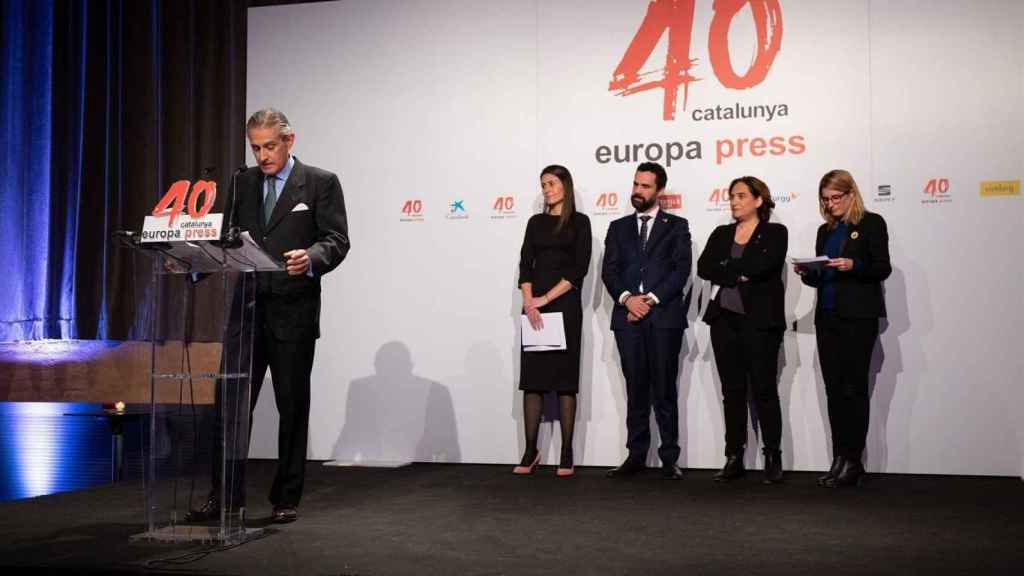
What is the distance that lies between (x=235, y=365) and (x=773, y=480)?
2875mm

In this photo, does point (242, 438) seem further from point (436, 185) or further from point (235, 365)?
point (436, 185)

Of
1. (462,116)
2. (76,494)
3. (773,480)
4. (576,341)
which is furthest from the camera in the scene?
(462,116)

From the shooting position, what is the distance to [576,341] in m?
5.36

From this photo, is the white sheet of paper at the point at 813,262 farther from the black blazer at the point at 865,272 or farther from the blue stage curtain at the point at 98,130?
the blue stage curtain at the point at 98,130

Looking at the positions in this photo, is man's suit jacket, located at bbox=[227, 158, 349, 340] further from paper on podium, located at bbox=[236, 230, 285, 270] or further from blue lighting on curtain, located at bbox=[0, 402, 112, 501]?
blue lighting on curtain, located at bbox=[0, 402, 112, 501]

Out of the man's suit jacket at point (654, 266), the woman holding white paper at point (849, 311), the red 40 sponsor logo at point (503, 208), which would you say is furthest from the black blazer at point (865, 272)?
the red 40 sponsor logo at point (503, 208)

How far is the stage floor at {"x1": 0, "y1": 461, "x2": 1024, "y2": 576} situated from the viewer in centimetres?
299

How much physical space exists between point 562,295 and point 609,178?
2.94 ft

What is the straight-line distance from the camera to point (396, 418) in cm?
607

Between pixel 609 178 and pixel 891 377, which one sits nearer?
pixel 891 377

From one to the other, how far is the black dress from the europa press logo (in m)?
1.00

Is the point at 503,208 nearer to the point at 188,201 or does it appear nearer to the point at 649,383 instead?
the point at 649,383

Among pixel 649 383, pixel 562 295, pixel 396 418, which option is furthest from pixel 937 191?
pixel 396 418

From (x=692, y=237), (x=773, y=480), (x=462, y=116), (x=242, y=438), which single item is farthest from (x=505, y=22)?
(x=242, y=438)
